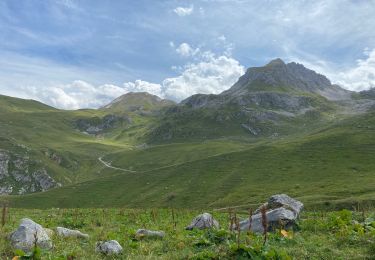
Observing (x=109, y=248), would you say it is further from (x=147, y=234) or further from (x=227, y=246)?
(x=227, y=246)

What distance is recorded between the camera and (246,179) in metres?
136

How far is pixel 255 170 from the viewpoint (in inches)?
5733

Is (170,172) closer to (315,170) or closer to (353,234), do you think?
(315,170)

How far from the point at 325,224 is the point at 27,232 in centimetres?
1575

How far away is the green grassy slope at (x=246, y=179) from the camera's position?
112 metres

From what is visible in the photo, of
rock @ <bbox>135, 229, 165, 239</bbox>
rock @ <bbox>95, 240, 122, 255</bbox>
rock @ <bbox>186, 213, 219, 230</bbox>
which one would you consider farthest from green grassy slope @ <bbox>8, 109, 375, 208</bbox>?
rock @ <bbox>95, 240, 122, 255</bbox>

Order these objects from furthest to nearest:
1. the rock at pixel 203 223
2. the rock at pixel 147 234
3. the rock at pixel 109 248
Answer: the rock at pixel 203 223 → the rock at pixel 147 234 → the rock at pixel 109 248

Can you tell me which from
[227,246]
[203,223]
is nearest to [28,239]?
[227,246]

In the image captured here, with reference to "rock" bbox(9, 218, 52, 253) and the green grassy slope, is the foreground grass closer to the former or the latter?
"rock" bbox(9, 218, 52, 253)

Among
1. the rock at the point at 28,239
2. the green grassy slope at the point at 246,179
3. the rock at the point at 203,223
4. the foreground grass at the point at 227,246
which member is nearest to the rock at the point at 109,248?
the foreground grass at the point at 227,246

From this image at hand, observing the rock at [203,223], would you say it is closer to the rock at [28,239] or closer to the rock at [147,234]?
the rock at [147,234]

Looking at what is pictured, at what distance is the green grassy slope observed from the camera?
111894mm

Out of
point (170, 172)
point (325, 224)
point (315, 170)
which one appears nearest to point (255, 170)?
point (315, 170)

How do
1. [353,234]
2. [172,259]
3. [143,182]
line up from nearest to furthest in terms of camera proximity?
[172,259], [353,234], [143,182]
